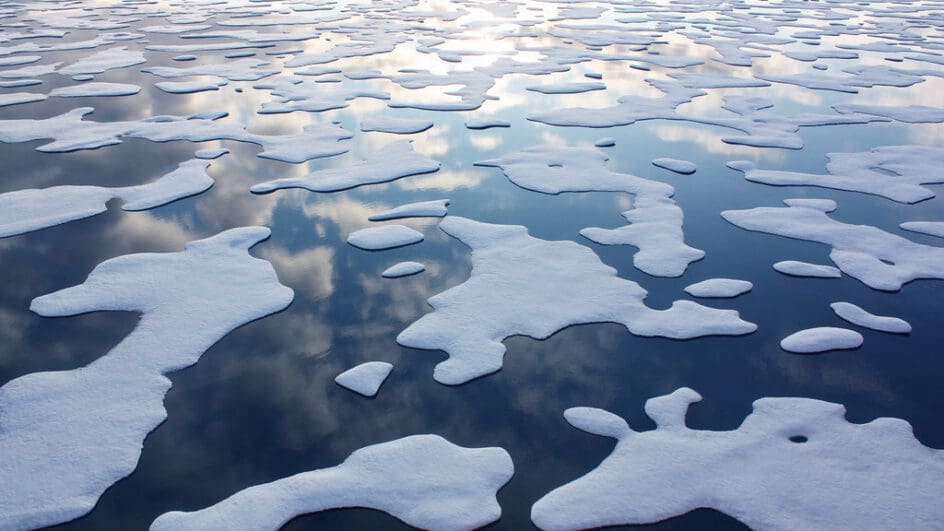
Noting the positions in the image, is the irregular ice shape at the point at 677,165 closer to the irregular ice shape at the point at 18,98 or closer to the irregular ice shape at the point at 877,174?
the irregular ice shape at the point at 877,174

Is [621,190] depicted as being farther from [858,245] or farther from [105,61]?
[105,61]

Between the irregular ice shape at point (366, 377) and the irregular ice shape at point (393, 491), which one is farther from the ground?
the irregular ice shape at point (366, 377)

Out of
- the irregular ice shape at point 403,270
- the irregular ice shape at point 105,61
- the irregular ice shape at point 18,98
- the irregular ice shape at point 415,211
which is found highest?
the irregular ice shape at point 105,61

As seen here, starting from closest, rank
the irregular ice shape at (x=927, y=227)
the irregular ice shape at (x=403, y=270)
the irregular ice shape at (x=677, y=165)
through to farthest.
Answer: the irregular ice shape at (x=403, y=270), the irregular ice shape at (x=927, y=227), the irregular ice shape at (x=677, y=165)

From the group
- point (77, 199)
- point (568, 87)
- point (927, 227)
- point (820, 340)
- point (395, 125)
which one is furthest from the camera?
point (568, 87)

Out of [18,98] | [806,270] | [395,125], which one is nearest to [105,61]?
[18,98]

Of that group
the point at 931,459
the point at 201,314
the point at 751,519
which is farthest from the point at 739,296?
the point at 201,314

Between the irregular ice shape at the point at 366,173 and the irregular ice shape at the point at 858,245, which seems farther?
the irregular ice shape at the point at 366,173

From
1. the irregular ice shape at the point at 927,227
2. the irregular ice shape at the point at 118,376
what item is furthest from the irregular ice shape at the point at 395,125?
the irregular ice shape at the point at 927,227
